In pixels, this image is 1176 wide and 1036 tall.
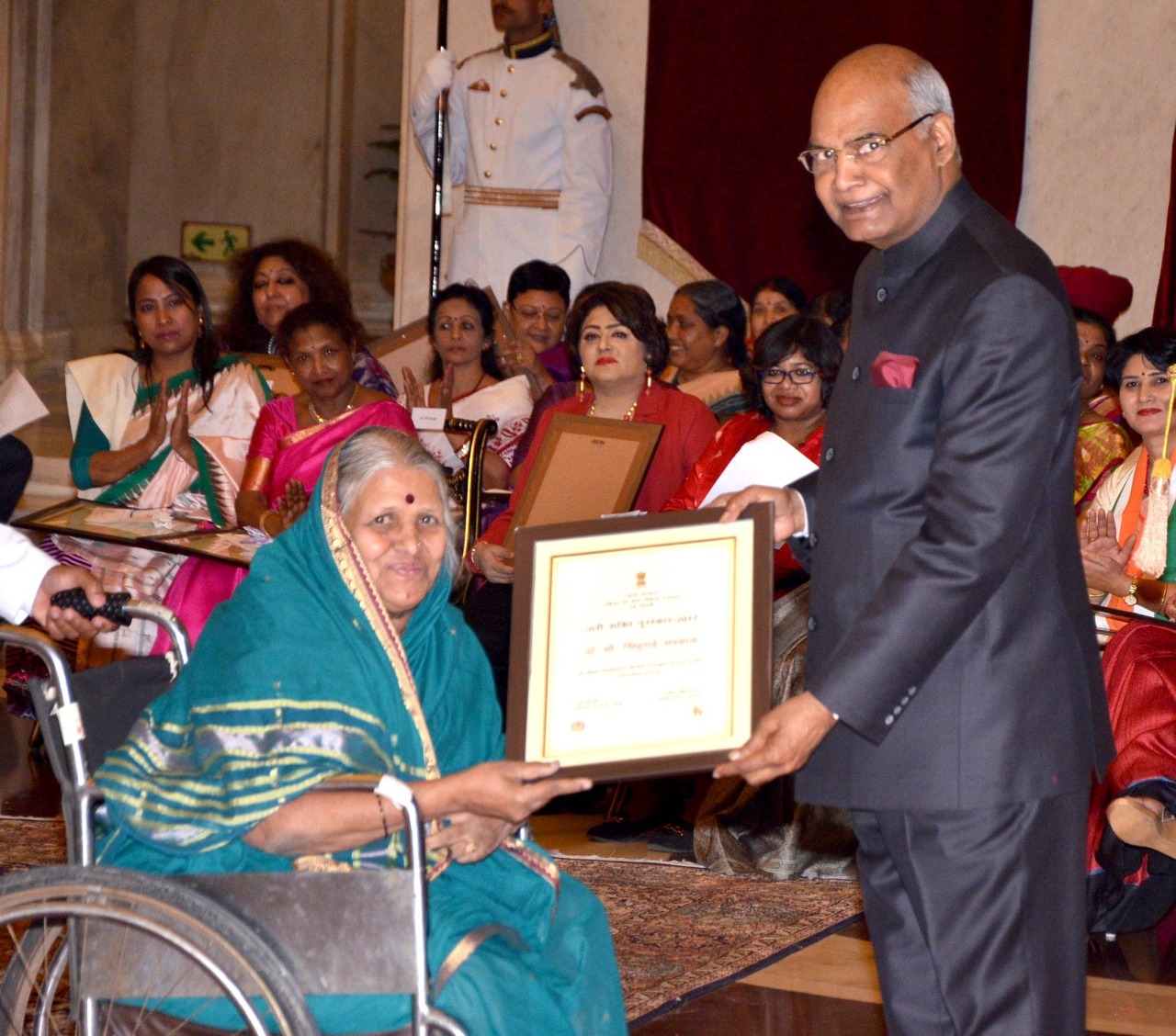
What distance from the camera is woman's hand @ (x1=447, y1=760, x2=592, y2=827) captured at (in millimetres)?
2096

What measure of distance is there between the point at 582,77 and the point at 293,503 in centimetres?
279

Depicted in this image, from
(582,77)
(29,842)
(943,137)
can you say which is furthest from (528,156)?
(943,137)

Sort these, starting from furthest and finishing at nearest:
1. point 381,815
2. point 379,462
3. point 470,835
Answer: point 379,462 → point 470,835 → point 381,815

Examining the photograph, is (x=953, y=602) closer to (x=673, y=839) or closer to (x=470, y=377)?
(x=673, y=839)

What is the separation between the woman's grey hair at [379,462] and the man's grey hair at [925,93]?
0.84m

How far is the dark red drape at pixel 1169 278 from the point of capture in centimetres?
611

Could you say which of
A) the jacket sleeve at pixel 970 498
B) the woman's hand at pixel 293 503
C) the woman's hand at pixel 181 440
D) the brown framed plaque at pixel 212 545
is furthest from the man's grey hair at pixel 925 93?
the woman's hand at pixel 181 440

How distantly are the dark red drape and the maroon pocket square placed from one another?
4.33 meters

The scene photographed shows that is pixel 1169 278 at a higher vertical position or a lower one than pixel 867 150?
higher

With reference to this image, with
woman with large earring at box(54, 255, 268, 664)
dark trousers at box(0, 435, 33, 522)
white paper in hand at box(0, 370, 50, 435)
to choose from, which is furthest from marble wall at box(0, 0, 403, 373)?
white paper in hand at box(0, 370, 50, 435)

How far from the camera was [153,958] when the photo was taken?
6.66 feet

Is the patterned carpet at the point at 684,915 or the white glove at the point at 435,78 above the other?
the white glove at the point at 435,78

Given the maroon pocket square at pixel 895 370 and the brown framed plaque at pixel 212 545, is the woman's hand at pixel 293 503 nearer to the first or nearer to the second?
the brown framed plaque at pixel 212 545

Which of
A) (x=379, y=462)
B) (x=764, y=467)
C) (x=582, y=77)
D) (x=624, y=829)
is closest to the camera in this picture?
(x=379, y=462)
